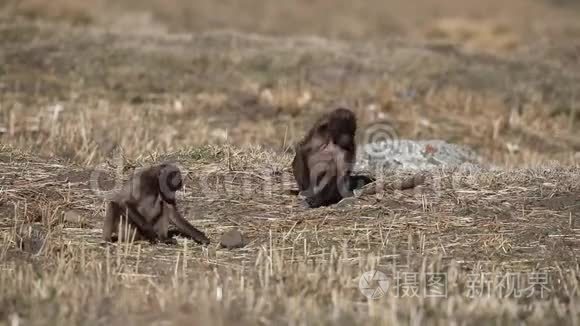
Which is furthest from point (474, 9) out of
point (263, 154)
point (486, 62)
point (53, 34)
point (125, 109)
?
point (263, 154)

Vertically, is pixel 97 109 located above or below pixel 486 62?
below

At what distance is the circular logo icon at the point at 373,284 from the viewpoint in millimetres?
7727

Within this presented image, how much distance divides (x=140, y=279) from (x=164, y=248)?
1289mm

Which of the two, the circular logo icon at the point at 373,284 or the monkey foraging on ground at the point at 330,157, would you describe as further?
the monkey foraging on ground at the point at 330,157

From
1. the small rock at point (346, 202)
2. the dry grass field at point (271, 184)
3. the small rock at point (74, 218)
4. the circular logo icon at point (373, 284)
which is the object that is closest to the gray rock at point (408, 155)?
the dry grass field at point (271, 184)

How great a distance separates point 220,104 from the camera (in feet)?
64.1

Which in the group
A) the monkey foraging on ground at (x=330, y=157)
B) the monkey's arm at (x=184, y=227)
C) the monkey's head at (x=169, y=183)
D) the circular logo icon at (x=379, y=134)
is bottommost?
the monkey's arm at (x=184, y=227)

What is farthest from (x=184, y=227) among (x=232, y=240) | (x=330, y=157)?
(x=330, y=157)

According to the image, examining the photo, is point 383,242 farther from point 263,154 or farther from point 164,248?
point 263,154

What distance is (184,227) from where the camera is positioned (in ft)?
31.7

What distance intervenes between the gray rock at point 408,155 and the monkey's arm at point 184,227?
386cm

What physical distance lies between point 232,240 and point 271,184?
1.92 meters

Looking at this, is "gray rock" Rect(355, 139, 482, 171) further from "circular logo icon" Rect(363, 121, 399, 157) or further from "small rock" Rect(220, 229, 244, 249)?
"small rock" Rect(220, 229, 244, 249)

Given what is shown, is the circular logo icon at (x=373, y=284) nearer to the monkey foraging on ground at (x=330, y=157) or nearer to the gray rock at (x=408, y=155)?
the monkey foraging on ground at (x=330, y=157)
